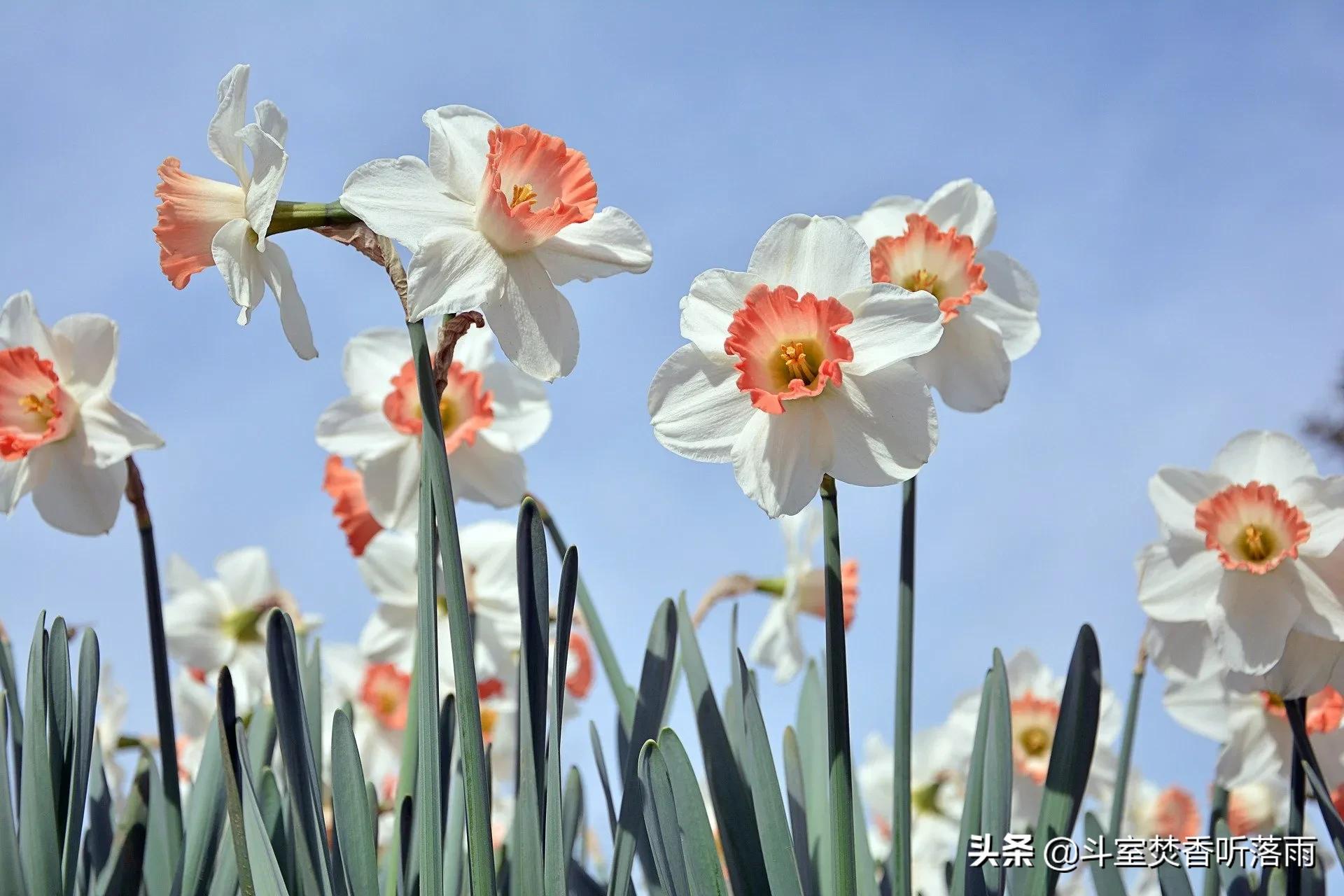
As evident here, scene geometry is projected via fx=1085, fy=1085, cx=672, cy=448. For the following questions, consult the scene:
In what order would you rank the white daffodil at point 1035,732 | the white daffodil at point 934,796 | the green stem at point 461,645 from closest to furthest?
the green stem at point 461,645 < the white daffodil at point 1035,732 < the white daffodil at point 934,796

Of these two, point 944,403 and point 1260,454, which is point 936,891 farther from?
point 944,403

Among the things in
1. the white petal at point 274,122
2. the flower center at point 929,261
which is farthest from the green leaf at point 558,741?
the flower center at point 929,261

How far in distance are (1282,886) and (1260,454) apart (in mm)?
745

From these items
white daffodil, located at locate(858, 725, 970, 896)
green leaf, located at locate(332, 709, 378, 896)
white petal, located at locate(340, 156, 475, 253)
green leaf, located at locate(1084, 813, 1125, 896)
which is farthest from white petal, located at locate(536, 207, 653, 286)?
white daffodil, located at locate(858, 725, 970, 896)

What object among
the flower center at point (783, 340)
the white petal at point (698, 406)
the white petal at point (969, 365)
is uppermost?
the white petal at point (969, 365)

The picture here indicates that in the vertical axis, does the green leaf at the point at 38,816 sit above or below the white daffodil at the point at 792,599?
below

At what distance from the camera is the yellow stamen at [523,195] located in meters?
1.25

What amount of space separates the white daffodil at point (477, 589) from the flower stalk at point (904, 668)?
1104 millimetres

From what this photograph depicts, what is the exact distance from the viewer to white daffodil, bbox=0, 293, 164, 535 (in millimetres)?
1738

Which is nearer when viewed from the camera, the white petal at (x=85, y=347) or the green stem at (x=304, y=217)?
→ the green stem at (x=304, y=217)

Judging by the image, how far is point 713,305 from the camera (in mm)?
1352

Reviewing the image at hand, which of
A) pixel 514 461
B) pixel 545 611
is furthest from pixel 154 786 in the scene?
pixel 545 611

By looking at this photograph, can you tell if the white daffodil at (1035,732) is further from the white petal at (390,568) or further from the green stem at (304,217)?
the green stem at (304,217)

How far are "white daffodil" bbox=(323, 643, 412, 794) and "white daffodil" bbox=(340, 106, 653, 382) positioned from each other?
144cm
